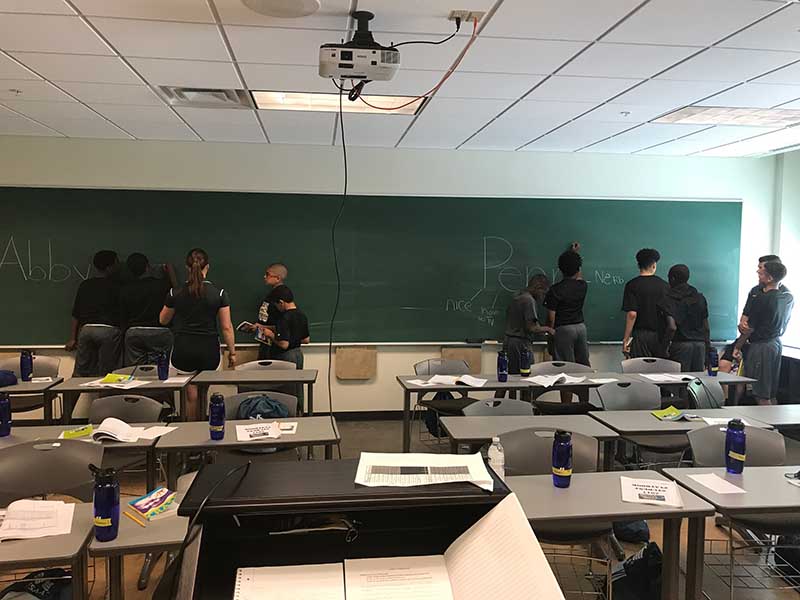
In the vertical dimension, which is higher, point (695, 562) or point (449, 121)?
point (449, 121)

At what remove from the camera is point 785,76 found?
3.57m

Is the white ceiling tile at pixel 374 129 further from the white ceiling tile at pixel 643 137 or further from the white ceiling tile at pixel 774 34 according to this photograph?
the white ceiling tile at pixel 774 34

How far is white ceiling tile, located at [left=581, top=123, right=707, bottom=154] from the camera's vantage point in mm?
4906

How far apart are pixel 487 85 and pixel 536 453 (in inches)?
93.1

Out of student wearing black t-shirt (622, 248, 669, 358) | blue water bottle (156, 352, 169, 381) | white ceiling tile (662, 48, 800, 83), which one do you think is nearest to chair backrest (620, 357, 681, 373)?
student wearing black t-shirt (622, 248, 669, 358)

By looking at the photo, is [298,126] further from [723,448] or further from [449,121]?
[723,448]

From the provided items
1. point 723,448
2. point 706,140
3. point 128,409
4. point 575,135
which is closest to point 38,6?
point 128,409

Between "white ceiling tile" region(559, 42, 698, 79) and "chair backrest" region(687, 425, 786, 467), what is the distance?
205cm

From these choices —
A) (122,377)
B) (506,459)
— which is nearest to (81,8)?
(122,377)

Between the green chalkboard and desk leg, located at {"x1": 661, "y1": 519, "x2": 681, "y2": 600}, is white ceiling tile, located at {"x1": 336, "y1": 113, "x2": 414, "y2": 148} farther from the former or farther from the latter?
desk leg, located at {"x1": 661, "y1": 519, "x2": 681, "y2": 600}

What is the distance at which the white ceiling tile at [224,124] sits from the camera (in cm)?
449

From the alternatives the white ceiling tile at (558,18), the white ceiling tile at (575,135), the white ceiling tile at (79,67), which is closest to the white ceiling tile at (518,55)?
the white ceiling tile at (558,18)

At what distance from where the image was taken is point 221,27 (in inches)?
113

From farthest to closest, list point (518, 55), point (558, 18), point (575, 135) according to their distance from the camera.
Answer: point (575, 135) < point (518, 55) < point (558, 18)
